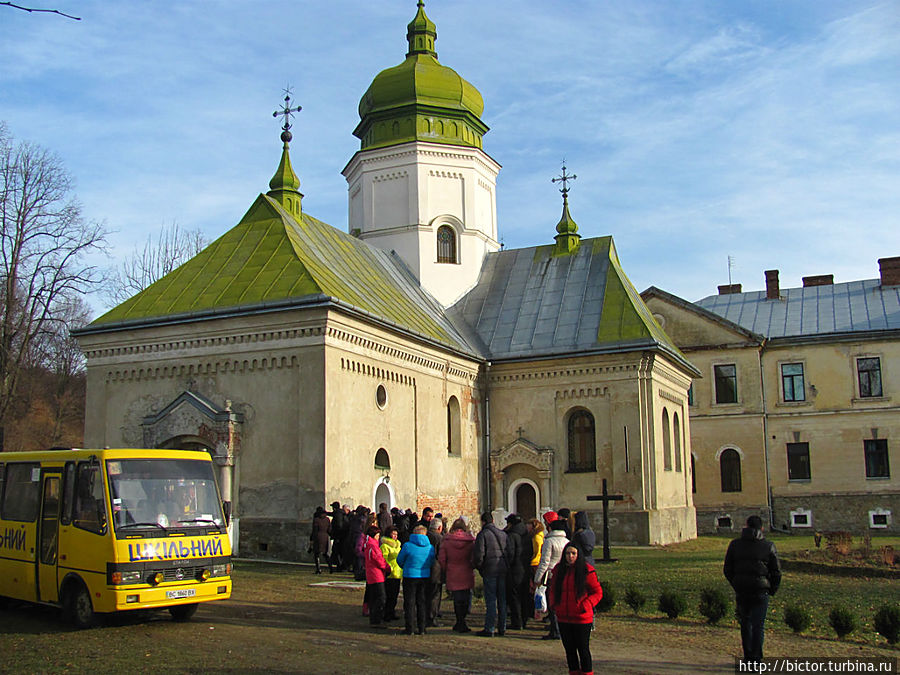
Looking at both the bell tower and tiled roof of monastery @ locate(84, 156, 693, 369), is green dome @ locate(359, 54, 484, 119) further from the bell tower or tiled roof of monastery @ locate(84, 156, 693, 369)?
tiled roof of monastery @ locate(84, 156, 693, 369)

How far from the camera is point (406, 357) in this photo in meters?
23.7

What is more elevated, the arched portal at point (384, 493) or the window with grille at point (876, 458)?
the window with grille at point (876, 458)

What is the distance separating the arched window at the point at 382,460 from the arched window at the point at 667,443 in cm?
990

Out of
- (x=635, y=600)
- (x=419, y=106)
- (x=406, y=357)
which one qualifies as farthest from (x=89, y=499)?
(x=419, y=106)

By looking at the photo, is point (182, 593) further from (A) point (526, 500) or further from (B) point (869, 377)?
(B) point (869, 377)

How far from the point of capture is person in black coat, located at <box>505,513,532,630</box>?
11.6 m

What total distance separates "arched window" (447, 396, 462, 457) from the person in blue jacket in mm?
14867

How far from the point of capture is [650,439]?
26156 mm

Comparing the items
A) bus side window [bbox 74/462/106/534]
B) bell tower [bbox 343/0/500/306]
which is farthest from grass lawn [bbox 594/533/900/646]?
bell tower [bbox 343/0/500/306]

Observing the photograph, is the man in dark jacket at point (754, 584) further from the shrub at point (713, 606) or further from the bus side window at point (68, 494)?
the bus side window at point (68, 494)

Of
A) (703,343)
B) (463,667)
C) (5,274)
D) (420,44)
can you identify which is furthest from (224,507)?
(703,343)

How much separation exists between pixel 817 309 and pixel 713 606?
29830 millimetres

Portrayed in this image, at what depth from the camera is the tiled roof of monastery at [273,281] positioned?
20.9 metres

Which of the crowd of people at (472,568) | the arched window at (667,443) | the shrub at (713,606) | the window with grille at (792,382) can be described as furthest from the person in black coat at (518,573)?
the window with grille at (792,382)
